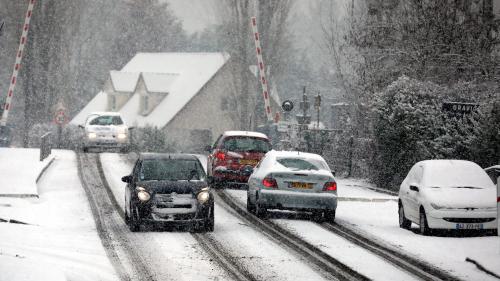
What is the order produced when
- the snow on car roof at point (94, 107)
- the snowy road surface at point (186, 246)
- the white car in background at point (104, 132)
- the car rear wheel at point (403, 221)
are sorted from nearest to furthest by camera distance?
the snowy road surface at point (186, 246), the car rear wheel at point (403, 221), the white car in background at point (104, 132), the snow on car roof at point (94, 107)

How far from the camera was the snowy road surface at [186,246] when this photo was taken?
1484 cm

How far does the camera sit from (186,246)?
18.0 metres

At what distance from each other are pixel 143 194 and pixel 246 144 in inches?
388

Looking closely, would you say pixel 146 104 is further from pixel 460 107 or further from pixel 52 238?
pixel 52 238

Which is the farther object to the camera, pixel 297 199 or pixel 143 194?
pixel 297 199

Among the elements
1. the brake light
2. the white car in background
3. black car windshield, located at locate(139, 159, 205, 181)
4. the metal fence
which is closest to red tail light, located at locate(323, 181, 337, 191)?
black car windshield, located at locate(139, 159, 205, 181)

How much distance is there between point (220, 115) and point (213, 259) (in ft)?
203

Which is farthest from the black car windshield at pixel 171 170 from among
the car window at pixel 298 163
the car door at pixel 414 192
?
the car door at pixel 414 192

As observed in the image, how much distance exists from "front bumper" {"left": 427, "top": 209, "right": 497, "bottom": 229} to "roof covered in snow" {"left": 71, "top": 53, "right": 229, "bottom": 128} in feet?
186

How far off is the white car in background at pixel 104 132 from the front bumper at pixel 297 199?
838 inches

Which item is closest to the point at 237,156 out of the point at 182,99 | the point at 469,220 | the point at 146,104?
the point at 469,220

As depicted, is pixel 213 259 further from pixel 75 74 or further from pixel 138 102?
A: pixel 75 74

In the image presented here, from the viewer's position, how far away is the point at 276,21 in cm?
6100

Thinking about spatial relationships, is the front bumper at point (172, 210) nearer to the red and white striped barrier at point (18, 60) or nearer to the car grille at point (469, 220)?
the car grille at point (469, 220)
